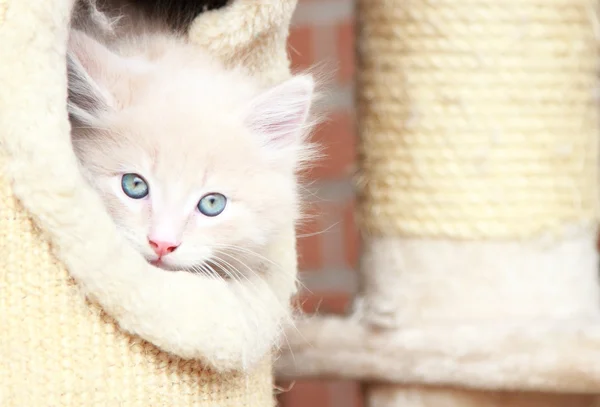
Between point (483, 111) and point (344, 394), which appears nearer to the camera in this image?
point (483, 111)

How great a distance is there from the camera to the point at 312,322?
1279mm

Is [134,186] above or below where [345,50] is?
below

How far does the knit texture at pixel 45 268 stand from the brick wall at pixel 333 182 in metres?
1.34

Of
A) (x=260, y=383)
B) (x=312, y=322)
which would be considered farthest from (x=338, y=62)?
(x=260, y=383)

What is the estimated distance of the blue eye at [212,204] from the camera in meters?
0.96

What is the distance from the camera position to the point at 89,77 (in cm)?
92

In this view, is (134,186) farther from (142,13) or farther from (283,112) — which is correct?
(142,13)

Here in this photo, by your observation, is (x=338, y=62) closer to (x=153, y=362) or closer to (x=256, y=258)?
(x=256, y=258)

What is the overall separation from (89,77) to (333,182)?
1267 millimetres

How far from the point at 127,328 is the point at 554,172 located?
82cm

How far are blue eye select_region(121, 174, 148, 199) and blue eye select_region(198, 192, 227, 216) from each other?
0.22ft

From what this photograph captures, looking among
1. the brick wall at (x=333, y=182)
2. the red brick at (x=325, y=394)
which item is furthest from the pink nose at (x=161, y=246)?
the red brick at (x=325, y=394)

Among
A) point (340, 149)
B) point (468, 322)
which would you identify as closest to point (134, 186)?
point (468, 322)

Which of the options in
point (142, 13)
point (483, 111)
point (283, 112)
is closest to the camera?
point (283, 112)
